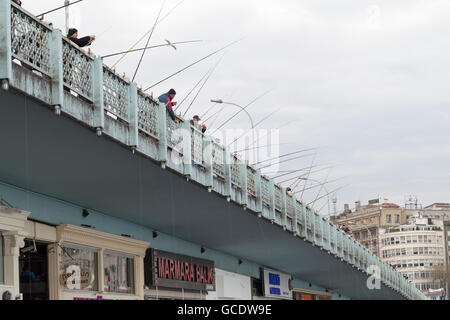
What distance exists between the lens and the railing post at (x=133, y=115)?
16625 mm

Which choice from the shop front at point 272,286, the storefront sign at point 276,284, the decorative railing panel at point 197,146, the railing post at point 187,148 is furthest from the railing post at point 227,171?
the storefront sign at point 276,284

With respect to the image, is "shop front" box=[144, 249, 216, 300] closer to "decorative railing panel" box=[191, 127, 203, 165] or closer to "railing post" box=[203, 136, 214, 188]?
"railing post" box=[203, 136, 214, 188]

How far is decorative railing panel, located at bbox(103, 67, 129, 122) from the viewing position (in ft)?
52.0

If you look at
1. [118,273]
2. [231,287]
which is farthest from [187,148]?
[231,287]

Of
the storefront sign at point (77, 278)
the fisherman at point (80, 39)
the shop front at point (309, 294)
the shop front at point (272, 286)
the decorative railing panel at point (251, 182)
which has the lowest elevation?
the shop front at point (309, 294)

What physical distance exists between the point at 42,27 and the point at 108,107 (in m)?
2.71

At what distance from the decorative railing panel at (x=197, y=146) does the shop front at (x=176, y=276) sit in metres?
4.80

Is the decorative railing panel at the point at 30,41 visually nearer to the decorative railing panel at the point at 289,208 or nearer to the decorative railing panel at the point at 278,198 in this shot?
the decorative railing panel at the point at 278,198

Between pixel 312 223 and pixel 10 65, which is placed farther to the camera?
pixel 312 223

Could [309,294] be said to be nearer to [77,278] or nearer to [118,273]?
[118,273]

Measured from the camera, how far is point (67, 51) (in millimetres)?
14242

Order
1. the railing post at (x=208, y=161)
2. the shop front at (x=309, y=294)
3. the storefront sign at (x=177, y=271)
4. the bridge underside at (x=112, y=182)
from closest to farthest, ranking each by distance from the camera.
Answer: the bridge underside at (x=112, y=182) → the railing post at (x=208, y=161) → the storefront sign at (x=177, y=271) → the shop front at (x=309, y=294)
